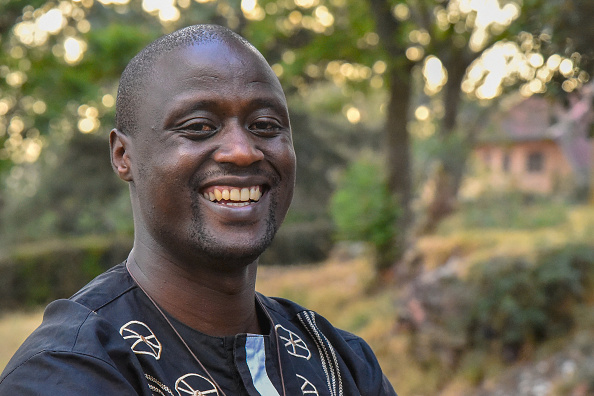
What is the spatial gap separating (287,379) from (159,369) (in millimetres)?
422

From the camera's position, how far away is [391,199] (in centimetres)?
1195

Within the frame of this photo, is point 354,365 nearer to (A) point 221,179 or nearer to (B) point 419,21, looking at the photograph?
(A) point 221,179

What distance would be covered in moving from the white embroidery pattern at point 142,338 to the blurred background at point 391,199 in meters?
3.05

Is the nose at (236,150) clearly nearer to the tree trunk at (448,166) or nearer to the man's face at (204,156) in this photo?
the man's face at (204,156)

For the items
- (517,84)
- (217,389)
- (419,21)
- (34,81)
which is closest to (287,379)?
(217,389)

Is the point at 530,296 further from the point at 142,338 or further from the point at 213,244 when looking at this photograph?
the point at 142,338

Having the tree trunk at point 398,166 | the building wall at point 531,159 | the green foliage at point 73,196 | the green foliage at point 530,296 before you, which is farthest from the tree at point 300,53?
the building wall at point 531,159

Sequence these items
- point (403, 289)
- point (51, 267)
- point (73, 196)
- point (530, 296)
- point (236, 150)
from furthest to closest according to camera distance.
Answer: point (73, 196), point (51, 267), point (403, 289), point (530, 296), point (236, 150)

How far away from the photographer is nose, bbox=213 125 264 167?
1.79 m

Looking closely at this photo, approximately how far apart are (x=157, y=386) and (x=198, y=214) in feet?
1.47

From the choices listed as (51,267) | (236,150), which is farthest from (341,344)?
(51,267)

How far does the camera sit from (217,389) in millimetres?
1767

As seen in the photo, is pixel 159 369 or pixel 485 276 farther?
pixel 485 276

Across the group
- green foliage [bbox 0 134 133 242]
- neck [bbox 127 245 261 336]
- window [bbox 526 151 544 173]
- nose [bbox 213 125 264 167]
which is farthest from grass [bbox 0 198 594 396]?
window [bbox 526 151 544 173]
